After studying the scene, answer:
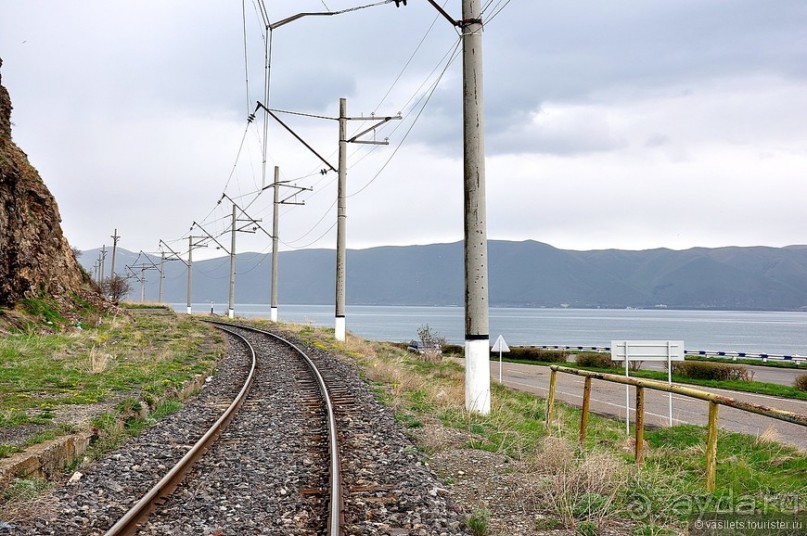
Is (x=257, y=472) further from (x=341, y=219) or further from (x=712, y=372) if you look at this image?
(x=712, y=372)

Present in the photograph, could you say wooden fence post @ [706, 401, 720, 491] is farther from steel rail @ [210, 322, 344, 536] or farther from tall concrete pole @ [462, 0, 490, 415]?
tall concrete pole @ [462, 0, 490, 415]

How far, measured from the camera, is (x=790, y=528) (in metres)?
5.68

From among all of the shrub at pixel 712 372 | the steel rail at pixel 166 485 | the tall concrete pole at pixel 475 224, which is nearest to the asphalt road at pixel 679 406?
the shrub at pixel 712 372

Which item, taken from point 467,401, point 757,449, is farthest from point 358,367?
point 757,449

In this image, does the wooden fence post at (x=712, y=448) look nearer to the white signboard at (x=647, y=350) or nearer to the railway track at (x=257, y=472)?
the railway track at (x=257, y=472)

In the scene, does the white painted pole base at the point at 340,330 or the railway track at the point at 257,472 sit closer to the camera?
the railway track at the point at 257,472

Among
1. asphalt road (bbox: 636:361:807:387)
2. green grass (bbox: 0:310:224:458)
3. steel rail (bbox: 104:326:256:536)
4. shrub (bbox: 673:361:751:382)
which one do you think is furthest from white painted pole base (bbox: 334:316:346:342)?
asphalt road (bbox: 636:361:807:387)

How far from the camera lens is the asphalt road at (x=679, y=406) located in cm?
1738

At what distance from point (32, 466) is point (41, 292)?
71.1ft

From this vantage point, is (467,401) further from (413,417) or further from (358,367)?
(358,367)

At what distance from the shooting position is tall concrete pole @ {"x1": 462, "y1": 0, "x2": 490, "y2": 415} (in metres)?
12.0

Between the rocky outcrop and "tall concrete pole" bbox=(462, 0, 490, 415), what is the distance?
18846 millimetres

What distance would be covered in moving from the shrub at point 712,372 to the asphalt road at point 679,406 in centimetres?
536

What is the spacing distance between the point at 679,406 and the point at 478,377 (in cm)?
1222
